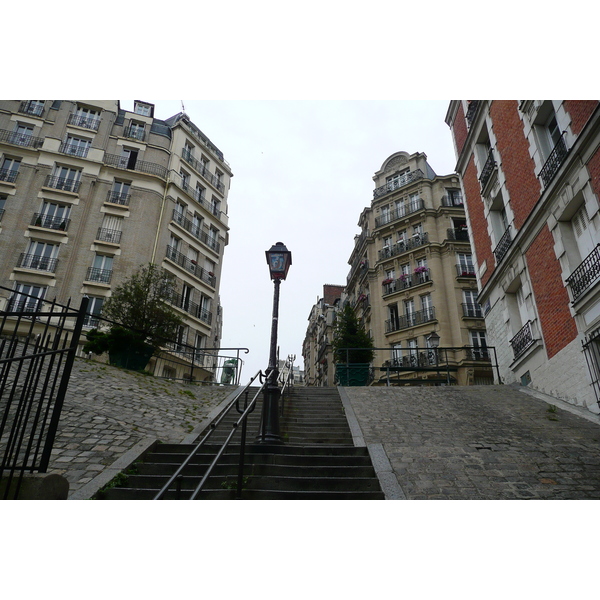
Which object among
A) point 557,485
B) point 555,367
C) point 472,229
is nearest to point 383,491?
point 557,485

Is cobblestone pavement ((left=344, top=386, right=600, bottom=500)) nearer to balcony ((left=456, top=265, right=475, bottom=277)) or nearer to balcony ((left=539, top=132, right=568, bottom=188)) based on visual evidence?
balcony ((left=539, top=132, right=568, bottom=188))

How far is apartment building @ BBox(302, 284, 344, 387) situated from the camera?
41625mm

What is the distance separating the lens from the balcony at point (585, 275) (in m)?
9.44

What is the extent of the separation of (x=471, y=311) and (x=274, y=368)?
2043cm

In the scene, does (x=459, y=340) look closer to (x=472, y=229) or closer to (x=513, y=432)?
(x=472, y=229)

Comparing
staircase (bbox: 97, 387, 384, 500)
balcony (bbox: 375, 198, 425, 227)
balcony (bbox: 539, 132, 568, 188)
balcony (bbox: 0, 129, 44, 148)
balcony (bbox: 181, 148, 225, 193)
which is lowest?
staircase (bbox: 97, 387, 384, 500)

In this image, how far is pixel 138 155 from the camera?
90.7ft

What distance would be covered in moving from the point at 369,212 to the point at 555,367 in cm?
2391

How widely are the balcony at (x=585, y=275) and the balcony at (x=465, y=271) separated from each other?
660 inches

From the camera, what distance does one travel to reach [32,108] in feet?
89.5

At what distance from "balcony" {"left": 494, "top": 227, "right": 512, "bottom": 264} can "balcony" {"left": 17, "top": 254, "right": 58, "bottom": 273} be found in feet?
66.3

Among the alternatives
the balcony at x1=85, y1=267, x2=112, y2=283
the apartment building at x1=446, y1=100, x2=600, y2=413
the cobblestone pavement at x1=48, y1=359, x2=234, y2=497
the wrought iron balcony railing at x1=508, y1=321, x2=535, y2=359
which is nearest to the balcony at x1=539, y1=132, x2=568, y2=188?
the apartment building at x1=446, y1=100, x2=600, y2=413

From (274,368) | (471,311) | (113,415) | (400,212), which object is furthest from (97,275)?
(471,311)

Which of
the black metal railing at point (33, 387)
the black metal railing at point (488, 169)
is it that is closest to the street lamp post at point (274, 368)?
the black metal railing at point (33, 387)
